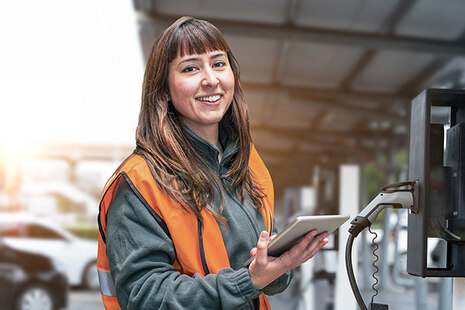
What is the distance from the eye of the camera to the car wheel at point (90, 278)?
4496mm

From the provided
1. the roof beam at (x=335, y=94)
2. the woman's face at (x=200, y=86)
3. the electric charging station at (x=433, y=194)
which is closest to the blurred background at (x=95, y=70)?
the roof beam at (x=335, y=94)

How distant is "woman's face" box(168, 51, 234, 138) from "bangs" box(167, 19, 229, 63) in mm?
12

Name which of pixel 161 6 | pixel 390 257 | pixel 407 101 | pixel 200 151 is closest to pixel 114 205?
pixel 200 151

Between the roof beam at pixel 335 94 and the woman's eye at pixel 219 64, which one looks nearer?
the woman's eye at pixel 219 64

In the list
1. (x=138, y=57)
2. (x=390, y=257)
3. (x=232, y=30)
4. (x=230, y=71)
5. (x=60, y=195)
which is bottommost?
(x=390, y=257)

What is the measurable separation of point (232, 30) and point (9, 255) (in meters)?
2.48

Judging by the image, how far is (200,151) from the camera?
4.09ft

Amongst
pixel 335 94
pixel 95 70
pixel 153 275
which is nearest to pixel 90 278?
pixel 95 70

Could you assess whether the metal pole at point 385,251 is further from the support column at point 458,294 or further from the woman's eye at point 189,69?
the woman's eye at point 189,69

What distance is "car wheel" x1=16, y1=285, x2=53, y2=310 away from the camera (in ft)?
14.5

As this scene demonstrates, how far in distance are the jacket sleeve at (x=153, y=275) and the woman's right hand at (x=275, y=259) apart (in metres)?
0.02

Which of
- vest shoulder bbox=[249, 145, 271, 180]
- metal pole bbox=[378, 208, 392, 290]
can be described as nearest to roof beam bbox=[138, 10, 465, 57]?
vest shoulder bbox=[249, 145, 271, 180]

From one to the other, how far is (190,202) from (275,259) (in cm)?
20

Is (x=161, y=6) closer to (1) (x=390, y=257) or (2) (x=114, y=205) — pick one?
(2) (x=114, y=205)
